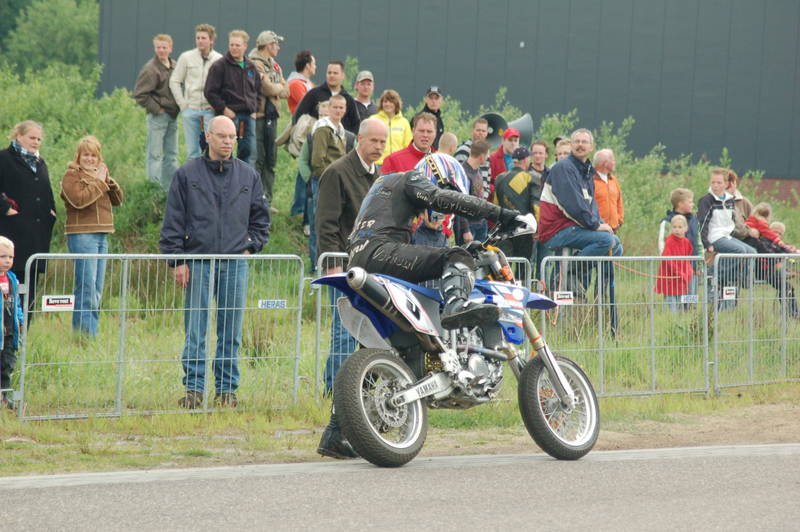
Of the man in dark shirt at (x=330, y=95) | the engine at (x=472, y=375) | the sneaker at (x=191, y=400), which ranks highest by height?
the man in dark shirt at (x=330, y=95)

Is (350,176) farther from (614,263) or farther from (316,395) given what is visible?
(614,263)

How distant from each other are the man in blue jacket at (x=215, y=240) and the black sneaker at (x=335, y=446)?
179 centimetres

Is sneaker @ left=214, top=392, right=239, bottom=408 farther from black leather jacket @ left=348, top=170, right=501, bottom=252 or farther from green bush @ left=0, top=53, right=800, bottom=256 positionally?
green bush @ left=0, top=53, right=800, bottom=256

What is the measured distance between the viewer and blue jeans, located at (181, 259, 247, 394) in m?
10.1

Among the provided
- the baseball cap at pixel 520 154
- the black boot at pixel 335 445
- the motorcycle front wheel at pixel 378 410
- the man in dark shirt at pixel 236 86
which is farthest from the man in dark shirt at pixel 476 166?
the motorcycle front wheel at pixel 378 410

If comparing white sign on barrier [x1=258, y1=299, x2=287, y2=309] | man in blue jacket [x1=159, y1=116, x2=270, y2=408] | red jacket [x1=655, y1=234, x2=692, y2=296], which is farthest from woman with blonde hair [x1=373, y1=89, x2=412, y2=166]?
white sign on barrier [x1=258, y1=299, x2=287, y2=309]

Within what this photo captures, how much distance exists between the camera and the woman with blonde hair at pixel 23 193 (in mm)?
11703

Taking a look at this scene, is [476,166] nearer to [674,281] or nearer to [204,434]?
[674,281]

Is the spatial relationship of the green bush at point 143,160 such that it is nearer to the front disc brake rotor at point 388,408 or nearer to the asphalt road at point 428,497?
the front disc brake rotor at point 388,408

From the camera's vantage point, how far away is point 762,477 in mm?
7977

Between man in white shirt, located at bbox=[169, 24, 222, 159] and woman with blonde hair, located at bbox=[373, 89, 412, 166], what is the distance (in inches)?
94.8

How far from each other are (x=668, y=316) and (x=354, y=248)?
4412 millimetres

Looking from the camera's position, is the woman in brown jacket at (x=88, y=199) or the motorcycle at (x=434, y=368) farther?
the woman in brown jacket at (x=88, y=199)

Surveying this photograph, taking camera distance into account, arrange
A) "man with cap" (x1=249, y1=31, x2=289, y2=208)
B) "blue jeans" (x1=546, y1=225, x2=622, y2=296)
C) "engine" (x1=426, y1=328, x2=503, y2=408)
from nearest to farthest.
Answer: "engine" (x1=426, y1=328, x2=503, y2=408) < "blue jeans" (x1=546, y1=225, x2=622, y2=296) < "man with cap" (x1=249, y1=31, x2=289, y2=208)
